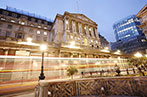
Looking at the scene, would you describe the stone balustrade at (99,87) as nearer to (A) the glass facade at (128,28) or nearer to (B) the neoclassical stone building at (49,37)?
(B) the neoclassical stone building at (49,37)

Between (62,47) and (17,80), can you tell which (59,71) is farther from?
(17,80)

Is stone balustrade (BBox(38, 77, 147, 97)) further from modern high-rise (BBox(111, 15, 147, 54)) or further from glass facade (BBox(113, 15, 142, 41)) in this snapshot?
glass facade (BBox(113, 15, 142, 41))

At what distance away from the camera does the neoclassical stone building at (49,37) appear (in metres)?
16.5

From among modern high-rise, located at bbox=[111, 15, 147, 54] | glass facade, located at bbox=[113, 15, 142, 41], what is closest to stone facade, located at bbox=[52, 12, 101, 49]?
modern high-rise, located at bbox=[111, 15, 147, 54]

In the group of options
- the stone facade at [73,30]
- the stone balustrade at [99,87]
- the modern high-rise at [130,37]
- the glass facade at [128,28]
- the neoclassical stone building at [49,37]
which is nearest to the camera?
the stone balustrade at [99,87]

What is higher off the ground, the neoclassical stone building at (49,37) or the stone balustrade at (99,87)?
the neoclassical stone building at (49,37)

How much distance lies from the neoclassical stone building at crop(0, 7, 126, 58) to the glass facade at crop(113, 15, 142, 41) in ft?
162

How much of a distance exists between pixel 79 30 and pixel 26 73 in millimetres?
27891

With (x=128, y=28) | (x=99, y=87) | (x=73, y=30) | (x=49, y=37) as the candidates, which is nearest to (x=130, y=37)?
(x=128, y=28)

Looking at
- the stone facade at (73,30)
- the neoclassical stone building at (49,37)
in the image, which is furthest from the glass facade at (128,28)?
the stone facade at (73,30)

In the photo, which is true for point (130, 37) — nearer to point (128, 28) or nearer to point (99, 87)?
point (128, 28)

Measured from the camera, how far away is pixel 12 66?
17219mm

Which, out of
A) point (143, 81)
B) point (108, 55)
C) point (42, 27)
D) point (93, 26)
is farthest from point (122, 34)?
point (143, 81)

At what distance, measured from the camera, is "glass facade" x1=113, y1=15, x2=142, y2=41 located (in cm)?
6584
